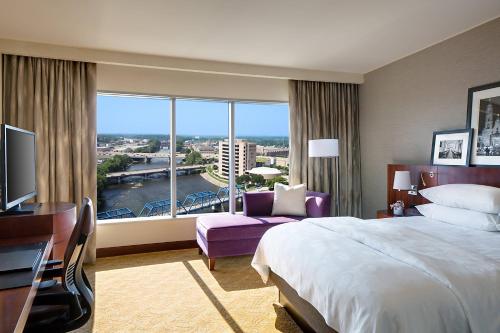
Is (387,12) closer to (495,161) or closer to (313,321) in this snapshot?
(495,161)

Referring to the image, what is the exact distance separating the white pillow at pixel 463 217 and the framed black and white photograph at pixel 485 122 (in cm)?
68

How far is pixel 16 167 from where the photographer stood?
7.94ft

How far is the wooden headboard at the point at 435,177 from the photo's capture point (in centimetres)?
302

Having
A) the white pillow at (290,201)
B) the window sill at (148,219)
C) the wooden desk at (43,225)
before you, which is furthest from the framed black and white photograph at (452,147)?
the wooden desk at (43,225)

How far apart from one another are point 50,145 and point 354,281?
3.62 meters

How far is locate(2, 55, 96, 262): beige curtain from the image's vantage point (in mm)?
3598

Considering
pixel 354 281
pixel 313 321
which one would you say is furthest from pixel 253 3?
pixel 313 321

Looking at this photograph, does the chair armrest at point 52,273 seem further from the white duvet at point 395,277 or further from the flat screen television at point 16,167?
the white duvet at point 395,277

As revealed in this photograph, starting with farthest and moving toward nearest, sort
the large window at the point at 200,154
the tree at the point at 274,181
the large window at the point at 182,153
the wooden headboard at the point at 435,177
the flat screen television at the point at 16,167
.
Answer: the tree at the point at 274,181
the large window at the point at 200,154
the large window at the point at 182,153
the wooden headboard at the point at 435,177
the flat screen television at the point at 16,167

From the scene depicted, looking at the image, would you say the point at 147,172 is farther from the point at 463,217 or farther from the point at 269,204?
the point at 463,217

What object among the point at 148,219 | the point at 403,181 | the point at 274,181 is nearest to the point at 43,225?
the point at 148,219

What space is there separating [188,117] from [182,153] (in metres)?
0.52

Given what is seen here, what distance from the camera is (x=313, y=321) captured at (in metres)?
2.01

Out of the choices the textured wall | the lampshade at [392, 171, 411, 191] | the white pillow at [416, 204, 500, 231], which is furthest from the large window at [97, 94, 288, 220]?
the white pillow at [416, 204, 500, 231]
